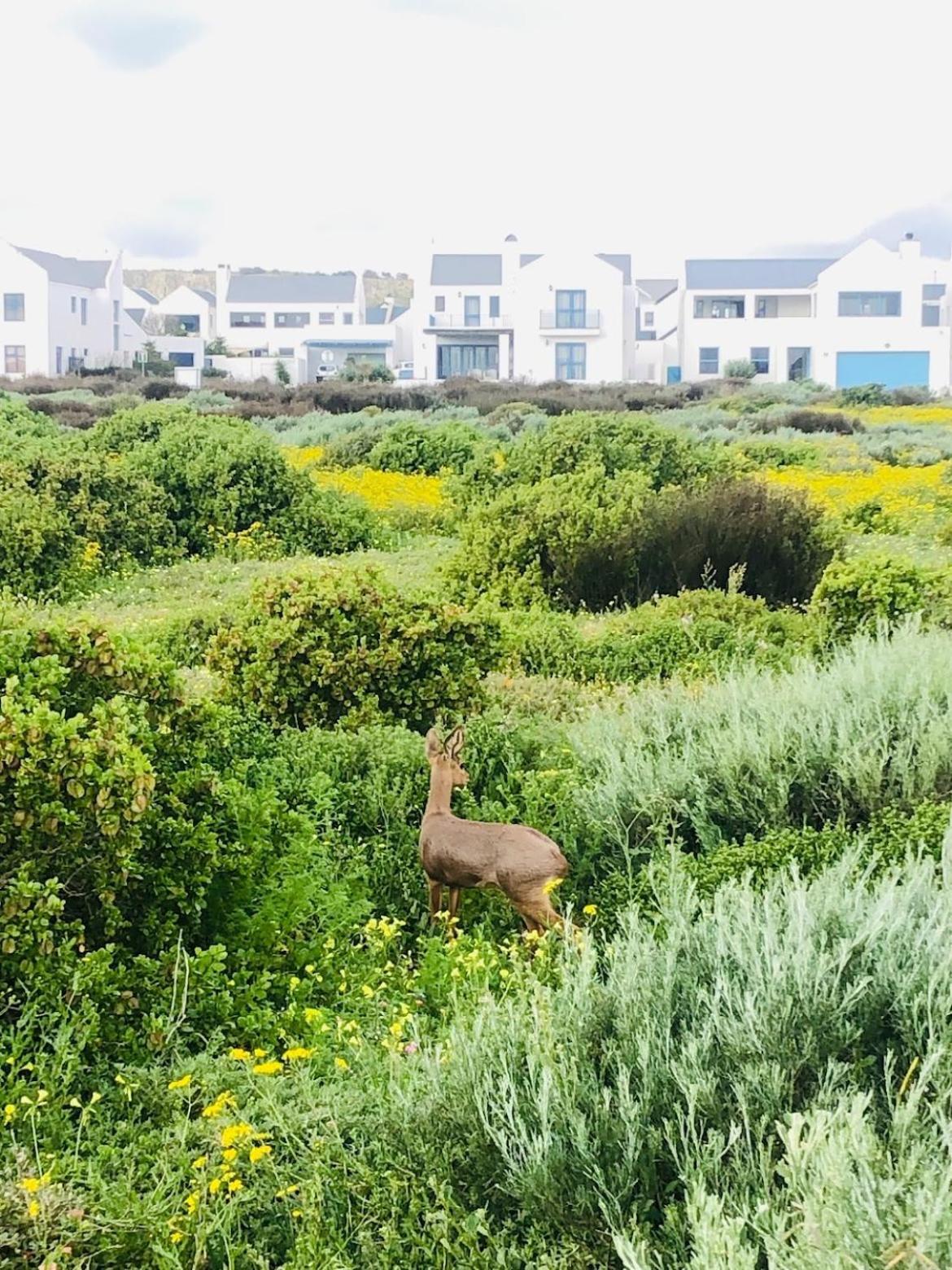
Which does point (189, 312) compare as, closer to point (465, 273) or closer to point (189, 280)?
point (465, 273)

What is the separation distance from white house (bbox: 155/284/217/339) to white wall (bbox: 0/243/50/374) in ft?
73.9

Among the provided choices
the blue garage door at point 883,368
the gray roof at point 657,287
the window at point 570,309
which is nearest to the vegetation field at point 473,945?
the blue garage door at point 883,368

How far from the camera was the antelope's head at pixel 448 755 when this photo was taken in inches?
191

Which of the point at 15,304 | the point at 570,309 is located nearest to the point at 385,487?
the point at 570,309

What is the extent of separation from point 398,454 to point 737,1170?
19.7 m

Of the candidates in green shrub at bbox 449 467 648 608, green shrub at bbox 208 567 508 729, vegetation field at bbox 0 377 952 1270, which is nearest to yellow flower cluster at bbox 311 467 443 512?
green shrub at bbox 449 467 648 608

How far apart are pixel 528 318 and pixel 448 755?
6250 centimetres

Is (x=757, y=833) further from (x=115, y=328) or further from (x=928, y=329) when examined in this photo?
(x=115, y=328)

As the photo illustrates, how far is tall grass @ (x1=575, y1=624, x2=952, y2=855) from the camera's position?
4.93m

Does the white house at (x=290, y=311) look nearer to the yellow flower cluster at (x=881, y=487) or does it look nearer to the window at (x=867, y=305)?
the window at (x=867, y=305)

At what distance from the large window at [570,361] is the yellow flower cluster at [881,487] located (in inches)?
1721

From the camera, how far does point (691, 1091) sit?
8.54 feet

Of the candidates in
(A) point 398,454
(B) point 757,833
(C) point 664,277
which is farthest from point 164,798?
(C) point 664,277

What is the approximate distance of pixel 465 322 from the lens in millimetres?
71312
